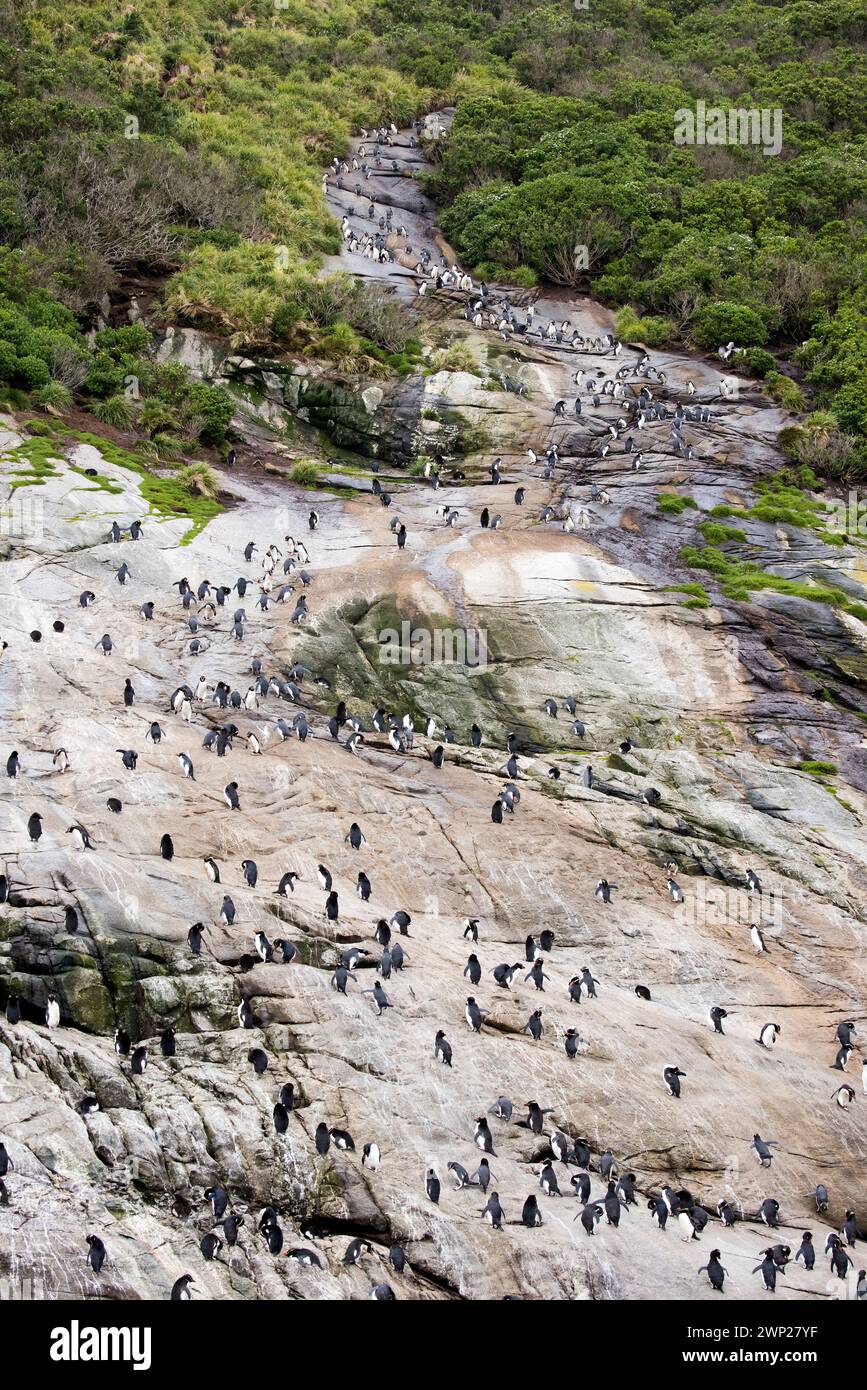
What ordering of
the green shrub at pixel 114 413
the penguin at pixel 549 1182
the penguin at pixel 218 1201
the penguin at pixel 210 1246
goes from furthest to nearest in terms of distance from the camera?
the green shrub at pixel 114 413, the penguin at pixel 549 1182, the penguin at pixel 218 1201, the penguin at pixel 210 1246

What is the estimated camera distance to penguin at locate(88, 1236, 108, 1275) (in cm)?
1961

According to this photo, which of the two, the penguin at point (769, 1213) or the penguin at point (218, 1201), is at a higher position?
the penguin at point (218, 1201)

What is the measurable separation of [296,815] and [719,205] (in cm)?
4711

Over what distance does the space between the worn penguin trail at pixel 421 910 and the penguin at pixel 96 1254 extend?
18 cm

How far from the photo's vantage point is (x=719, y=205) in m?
67.3

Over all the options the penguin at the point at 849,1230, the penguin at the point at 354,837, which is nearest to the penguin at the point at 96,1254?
the penguin at the point at 354,837

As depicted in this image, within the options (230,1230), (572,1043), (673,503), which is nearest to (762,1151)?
(572,1043)

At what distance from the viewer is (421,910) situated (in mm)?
29891

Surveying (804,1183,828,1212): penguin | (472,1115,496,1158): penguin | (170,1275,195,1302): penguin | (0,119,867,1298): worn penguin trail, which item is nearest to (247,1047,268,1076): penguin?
(0,119,867,1298): worn penguin trail

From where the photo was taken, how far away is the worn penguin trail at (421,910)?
72.9 ft

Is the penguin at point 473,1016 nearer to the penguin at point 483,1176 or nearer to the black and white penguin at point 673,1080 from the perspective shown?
the penguin at point 483,1176

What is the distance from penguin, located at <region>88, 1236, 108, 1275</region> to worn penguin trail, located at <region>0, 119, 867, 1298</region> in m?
0.18
